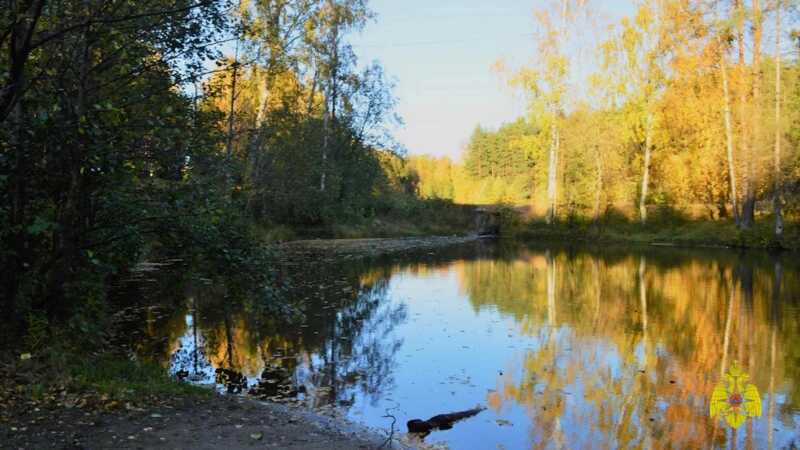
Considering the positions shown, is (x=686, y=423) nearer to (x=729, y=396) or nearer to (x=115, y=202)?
(x=729, y=396)

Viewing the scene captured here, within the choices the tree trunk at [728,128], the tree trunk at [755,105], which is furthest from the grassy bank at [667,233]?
the tree trunk at [755,105]

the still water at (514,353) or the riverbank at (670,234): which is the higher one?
the riverbank at (670,234)

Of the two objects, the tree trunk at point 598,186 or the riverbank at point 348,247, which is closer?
the riverbank at point 348,247

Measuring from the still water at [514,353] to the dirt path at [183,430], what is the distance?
3.32ft

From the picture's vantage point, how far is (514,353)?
36.7 ft

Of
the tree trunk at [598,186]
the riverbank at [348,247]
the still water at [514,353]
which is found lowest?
the still water at [514,353]

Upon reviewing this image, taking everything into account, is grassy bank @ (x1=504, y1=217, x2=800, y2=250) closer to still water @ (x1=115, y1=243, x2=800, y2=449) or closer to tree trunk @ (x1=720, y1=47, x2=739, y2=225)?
tree trunk @ (x1=720, y1=47, x2=739, y2=225)

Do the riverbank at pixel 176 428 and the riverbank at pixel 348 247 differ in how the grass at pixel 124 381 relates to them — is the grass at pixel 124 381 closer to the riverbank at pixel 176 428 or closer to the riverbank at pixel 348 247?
the riverbank at pixel 176 428

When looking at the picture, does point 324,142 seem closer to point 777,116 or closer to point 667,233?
point 667,233

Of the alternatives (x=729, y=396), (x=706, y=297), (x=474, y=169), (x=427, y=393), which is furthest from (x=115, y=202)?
(x=474, y=169)

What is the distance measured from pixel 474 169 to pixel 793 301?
84.7m

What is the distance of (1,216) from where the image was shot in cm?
727

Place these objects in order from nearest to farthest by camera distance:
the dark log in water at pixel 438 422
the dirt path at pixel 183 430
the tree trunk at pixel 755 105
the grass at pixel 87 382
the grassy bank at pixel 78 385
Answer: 1. the dirt path at pixel 183 430
2. the grassy bank at pixel 78 385
3. the grass at pixel 87 382
4. the dark log in water at pixel 438 422
5. the tree trunk at pixel 755 105

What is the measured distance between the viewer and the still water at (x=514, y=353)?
765 cm
